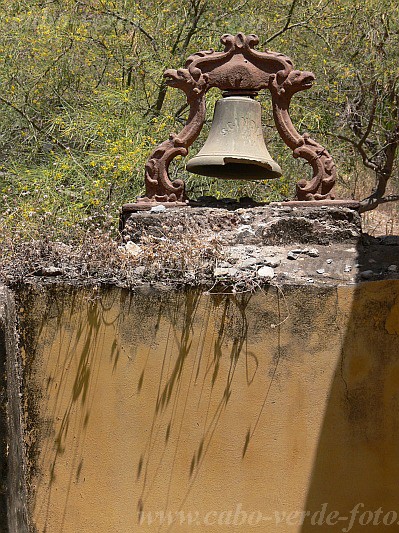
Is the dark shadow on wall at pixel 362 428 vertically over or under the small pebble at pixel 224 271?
under

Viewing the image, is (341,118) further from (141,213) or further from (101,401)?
(101,401)

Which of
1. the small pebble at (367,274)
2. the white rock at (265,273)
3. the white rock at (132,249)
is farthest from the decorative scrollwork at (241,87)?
the white rock at (265,273)

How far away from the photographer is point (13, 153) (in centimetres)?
921

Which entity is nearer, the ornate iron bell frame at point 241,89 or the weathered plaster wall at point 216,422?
the weathered plaster wall at point 216,422

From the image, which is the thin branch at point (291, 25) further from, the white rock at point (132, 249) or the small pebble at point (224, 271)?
the small pebble at point (224, 271)

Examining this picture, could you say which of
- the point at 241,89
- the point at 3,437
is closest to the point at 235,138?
the point at 241,89

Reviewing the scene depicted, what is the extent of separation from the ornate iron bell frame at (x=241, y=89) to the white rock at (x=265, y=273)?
1039mm

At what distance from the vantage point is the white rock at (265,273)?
13.0 ft

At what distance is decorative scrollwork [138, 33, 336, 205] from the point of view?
497 cm

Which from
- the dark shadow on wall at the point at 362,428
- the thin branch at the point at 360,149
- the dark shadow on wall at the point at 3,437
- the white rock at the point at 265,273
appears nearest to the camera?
the dark shadow on wall at the point at 3,437

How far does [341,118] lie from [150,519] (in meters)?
6.76

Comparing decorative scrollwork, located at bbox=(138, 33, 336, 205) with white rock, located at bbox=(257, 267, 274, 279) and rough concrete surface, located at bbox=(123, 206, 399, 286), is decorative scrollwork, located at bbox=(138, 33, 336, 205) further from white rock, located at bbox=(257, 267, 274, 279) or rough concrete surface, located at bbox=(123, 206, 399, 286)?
white rock, located at bbox=(257, 267, 274, 279)

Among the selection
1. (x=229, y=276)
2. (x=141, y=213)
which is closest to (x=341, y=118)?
(x=141, y=213)

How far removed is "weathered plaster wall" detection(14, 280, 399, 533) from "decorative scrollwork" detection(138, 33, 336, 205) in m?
1.31
